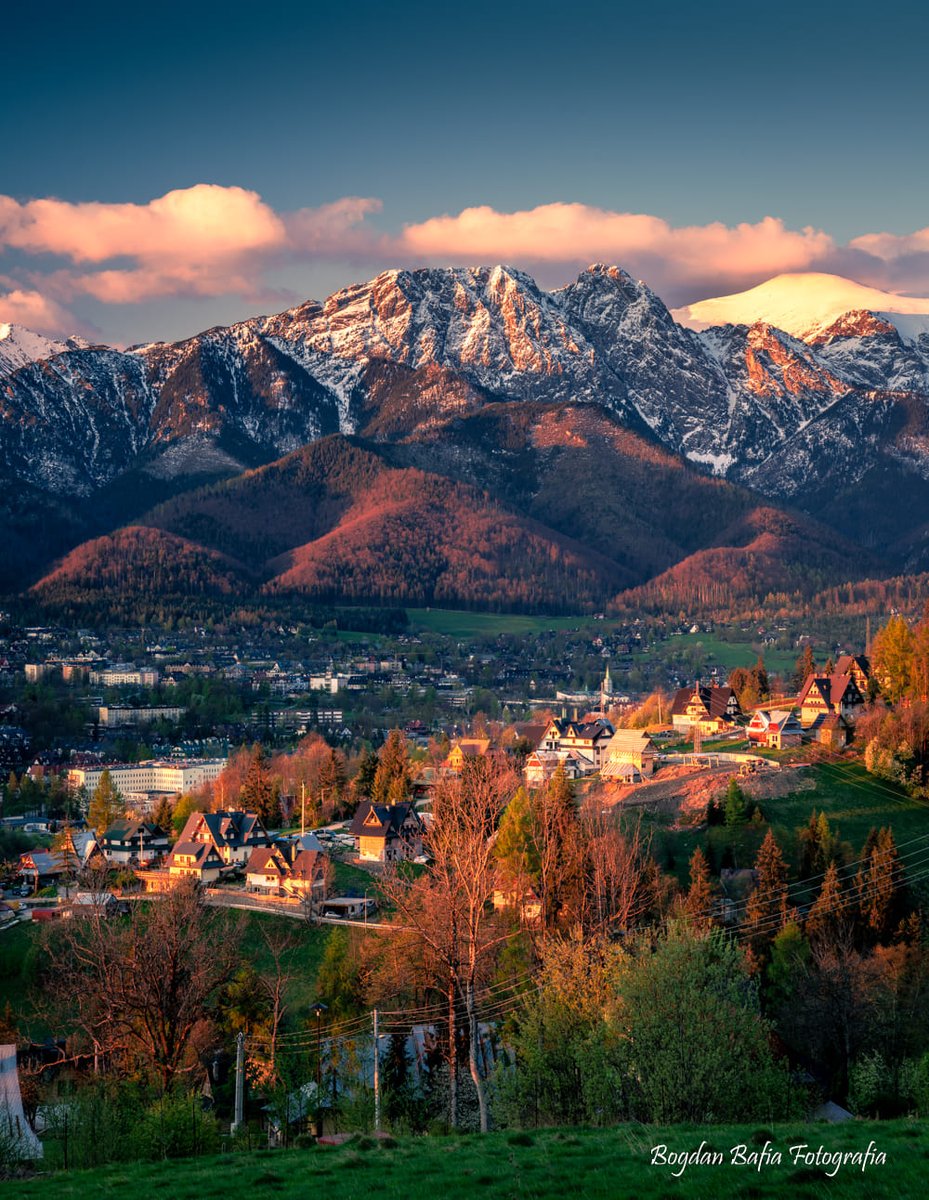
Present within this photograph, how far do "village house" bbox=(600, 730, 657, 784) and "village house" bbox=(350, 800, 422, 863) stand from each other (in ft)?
35.2

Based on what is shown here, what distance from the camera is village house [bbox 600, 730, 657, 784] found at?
7131 cm

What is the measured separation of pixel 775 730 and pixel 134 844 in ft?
123

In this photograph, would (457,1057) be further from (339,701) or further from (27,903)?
(339,701)

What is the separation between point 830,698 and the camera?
3100 inches

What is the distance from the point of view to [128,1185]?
78.5 feet

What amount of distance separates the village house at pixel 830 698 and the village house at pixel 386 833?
23376 millimetres

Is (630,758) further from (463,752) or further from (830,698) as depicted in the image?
(463,752)

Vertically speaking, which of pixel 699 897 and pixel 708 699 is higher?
pixel 708 699

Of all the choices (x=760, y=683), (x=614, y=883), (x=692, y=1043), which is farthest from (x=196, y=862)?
(x=692, y=1043)

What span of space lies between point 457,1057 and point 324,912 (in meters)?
20.9

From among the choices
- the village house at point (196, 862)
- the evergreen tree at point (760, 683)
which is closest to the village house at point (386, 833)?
the village house at point (196, 862)

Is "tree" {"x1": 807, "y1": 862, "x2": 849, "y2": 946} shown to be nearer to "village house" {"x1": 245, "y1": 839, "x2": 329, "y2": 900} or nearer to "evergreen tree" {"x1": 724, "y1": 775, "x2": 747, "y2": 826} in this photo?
"evergreen tree" {"x1": 724, "y1": 775, "x2": 747, "y2": 826}

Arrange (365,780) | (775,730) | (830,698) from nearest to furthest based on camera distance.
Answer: (775,730), (830,698), (365,780)

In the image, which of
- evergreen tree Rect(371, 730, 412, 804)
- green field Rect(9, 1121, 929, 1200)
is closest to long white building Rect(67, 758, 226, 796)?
evergreen tree Rect(371, 730, 412, 804)
